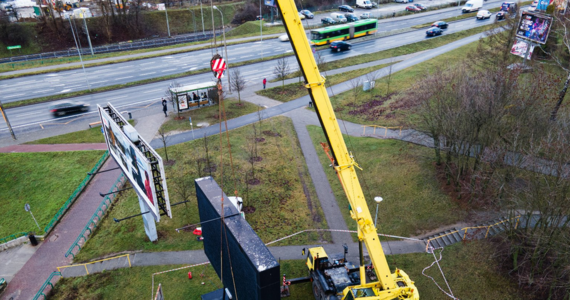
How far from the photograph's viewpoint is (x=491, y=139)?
81.5 feet

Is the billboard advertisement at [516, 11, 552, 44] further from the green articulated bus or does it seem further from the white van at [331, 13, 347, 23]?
the white van at [331, 13, 347, 23]

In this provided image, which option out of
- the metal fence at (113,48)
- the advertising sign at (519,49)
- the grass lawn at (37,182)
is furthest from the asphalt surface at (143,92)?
the advertising sign at (519,49)

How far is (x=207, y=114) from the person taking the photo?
43.5m

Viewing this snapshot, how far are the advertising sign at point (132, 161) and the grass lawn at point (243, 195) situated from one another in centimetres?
544

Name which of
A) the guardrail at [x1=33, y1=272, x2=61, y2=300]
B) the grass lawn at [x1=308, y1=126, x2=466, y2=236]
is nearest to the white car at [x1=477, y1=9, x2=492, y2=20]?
the grass lawn at [x1=308, y1=126, x2=466, y2=236]

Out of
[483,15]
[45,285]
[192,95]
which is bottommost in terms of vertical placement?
[45,285]

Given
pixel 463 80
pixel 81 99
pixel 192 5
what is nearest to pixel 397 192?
pixel 463 80

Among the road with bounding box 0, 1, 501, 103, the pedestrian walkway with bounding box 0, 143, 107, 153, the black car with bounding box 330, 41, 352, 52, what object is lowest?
the pedestrian walkway with bounding box 0, 143, 107, 153

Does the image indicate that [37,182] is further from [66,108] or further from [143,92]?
A: [143,92]

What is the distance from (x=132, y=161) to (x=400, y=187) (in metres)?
20.2

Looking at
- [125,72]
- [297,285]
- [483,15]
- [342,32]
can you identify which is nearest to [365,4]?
[483,15]

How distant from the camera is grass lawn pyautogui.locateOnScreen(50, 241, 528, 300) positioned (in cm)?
2102

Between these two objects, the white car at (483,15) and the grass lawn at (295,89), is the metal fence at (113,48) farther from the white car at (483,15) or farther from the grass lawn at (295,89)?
the white car at (483,15)

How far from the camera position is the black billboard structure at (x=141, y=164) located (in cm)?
1872
